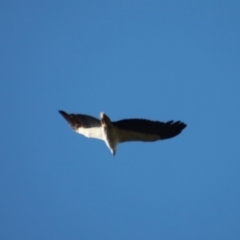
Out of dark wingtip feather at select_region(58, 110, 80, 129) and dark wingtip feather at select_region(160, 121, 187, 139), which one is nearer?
dark wingtip feather at select_region(160, 121, 187, 139)

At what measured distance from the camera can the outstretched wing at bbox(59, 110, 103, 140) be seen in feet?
60.2

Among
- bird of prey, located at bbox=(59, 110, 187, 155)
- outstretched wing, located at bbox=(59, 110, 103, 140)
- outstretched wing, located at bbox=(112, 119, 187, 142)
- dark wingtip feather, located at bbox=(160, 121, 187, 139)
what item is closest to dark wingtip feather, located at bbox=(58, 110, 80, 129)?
outstretched wing, located at bbox=(59, 110, 103, 140)

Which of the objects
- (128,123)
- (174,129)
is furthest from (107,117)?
(174,129)

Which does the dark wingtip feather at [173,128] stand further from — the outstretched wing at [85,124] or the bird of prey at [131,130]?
the outstretched wing at [85,124]

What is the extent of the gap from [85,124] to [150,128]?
2.19 m

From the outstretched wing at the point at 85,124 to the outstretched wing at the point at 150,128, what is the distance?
82 cm

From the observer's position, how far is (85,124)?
1880 cm

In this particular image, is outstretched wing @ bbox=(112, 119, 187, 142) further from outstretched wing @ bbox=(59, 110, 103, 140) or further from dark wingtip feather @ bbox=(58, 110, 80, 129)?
dark wingtip feather @ bbox=(58, 110, 80, 129)

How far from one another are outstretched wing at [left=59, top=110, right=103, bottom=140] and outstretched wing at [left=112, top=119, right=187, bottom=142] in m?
0.82

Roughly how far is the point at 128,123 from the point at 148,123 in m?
0.52

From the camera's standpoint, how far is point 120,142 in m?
18.2

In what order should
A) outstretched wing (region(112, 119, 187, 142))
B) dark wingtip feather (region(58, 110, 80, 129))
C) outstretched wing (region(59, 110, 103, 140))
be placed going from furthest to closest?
1. dark wingtip feather (region(58, 110, 80, 129))
2. outstretched wing (region(59, 110, 103, 140))
3. outstretched wing (region(112, 119, 187, 142))

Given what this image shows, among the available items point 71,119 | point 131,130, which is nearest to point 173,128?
point 131,130

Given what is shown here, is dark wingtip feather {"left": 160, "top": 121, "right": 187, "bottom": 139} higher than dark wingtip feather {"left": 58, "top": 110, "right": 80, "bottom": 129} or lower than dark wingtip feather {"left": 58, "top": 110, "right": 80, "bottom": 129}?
lower
